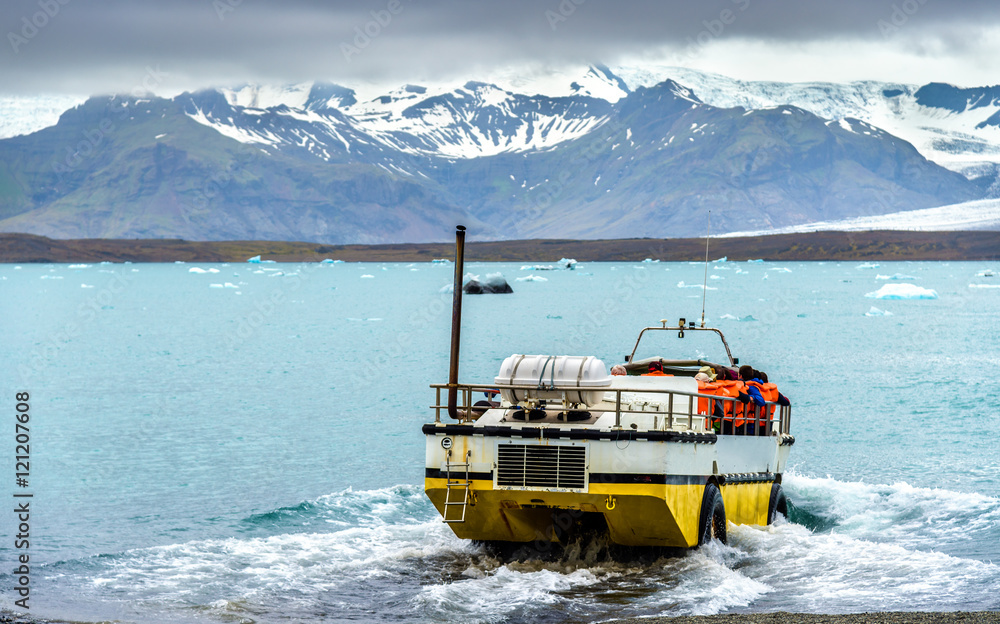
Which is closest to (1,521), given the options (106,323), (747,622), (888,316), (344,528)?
(344,528)

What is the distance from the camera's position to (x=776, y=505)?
14.4m

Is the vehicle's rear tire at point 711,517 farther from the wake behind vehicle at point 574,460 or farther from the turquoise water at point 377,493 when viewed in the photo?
the turquoise water at point 377,493

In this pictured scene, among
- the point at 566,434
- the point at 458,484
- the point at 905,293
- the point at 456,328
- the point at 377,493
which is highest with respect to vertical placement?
the point at 905,293

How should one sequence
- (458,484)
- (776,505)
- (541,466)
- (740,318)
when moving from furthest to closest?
(740,318) < (776,505) < (458,484) < (541,466)

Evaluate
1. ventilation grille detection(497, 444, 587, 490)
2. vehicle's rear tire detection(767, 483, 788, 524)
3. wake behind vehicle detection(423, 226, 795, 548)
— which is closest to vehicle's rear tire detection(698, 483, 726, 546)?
wake behind vehicle detection(423, 226, 795, 548)

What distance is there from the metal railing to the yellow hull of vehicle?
0.67m

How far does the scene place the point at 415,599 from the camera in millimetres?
10961

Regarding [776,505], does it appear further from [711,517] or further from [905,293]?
[905,293]

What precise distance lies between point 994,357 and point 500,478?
3666 centimetres

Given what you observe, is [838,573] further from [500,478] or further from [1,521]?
[1,521]

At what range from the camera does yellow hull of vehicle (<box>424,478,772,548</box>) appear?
10727 millimetres

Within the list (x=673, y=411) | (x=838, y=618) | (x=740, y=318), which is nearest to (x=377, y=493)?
(x=673, y=411)

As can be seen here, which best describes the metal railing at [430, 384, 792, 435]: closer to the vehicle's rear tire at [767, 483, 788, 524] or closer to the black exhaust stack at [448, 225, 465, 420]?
the black exhaust stack at [448, 225, 465, 420]

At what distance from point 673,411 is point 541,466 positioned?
1.83 metres
